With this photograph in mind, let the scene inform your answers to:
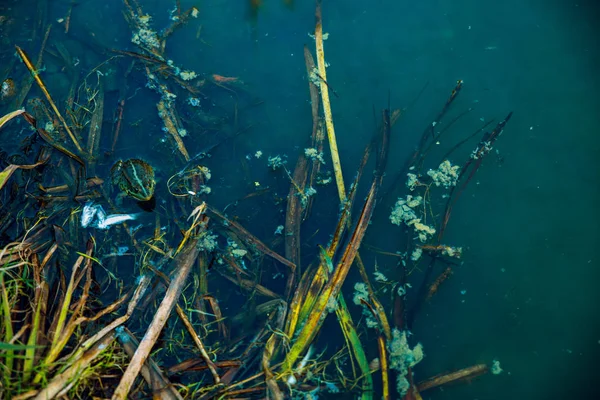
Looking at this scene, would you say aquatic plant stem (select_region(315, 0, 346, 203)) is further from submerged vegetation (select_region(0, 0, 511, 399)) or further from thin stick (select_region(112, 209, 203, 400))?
thin stick (select_region(112, 209, 203, 400))

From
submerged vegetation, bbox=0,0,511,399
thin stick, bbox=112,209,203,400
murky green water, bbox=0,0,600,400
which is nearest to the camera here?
thin stick, bbox=112,209,203,400

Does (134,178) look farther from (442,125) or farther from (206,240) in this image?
(442,125)

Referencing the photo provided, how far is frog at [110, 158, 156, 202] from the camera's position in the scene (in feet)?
6.64

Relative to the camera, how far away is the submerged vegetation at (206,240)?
1.62m

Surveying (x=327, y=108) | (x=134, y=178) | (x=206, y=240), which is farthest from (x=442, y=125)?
(x=134, y=178)

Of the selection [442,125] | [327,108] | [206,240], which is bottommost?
[206,240]

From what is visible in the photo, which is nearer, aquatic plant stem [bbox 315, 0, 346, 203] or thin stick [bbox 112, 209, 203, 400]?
thin stick [bbox 112, 209, 203, 400]

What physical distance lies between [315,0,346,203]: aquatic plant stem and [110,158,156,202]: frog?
1.09 m

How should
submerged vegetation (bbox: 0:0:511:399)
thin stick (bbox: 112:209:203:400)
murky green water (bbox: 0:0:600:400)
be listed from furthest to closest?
murky green water (bbox: 0:0:600:400), submerged vegetation (bbox: 0:0:511:399), thin stick (bbox: 112:209:203:400)

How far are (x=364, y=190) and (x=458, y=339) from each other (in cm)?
100

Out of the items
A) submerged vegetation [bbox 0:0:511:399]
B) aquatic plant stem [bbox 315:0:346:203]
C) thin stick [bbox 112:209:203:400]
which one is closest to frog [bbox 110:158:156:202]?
submerged vegetation [bbox 0:0:511:399]

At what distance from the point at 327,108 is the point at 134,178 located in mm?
1244

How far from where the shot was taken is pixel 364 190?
2.09 metres

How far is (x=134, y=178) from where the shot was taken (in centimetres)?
205
